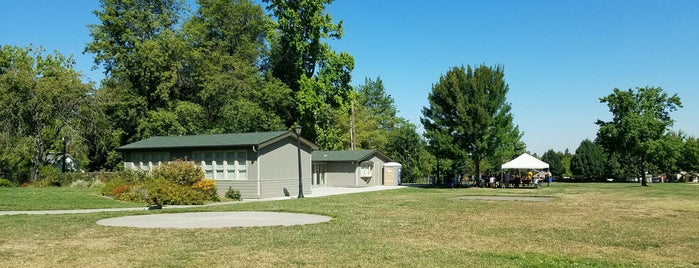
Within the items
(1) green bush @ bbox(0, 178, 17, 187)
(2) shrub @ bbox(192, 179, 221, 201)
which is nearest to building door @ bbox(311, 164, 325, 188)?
(2) shrub @ bbox(192, 179, 221, 201)

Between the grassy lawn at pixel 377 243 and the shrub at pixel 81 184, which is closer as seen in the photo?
the grassy lawn at pixel 377 243

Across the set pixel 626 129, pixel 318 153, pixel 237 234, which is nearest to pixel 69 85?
pixel 318 153

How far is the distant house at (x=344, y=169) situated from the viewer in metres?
43.8

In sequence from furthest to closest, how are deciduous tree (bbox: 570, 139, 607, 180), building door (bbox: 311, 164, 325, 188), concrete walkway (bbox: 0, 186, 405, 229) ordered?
1. deciduous tree (bbox: 570, 139, 607, 180)
2. building door (bbox: 311, 164, 325, 188)
3. concrete walkway (bbox: 0, 186, 405, 229)

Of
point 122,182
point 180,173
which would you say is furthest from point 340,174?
point 180,173

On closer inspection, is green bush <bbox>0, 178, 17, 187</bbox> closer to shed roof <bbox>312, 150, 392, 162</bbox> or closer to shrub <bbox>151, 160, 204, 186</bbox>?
shrub <bbox>151, 160, 204, 186</bbox>

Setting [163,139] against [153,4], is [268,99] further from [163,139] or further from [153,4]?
[153,4]

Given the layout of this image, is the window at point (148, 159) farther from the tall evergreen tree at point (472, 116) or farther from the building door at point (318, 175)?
the tall evergreen tree at point (472, 116)

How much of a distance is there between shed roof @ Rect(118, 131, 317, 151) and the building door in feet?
31.9

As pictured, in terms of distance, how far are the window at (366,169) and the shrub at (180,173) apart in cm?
1933

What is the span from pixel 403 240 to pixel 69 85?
34.0 m

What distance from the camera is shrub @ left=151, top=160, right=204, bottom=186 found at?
85.1ft

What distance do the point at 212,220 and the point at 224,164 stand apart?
1472 centimetres

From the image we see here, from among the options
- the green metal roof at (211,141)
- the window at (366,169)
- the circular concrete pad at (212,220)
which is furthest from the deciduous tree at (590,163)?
the circular concrete pad at (212,220)
